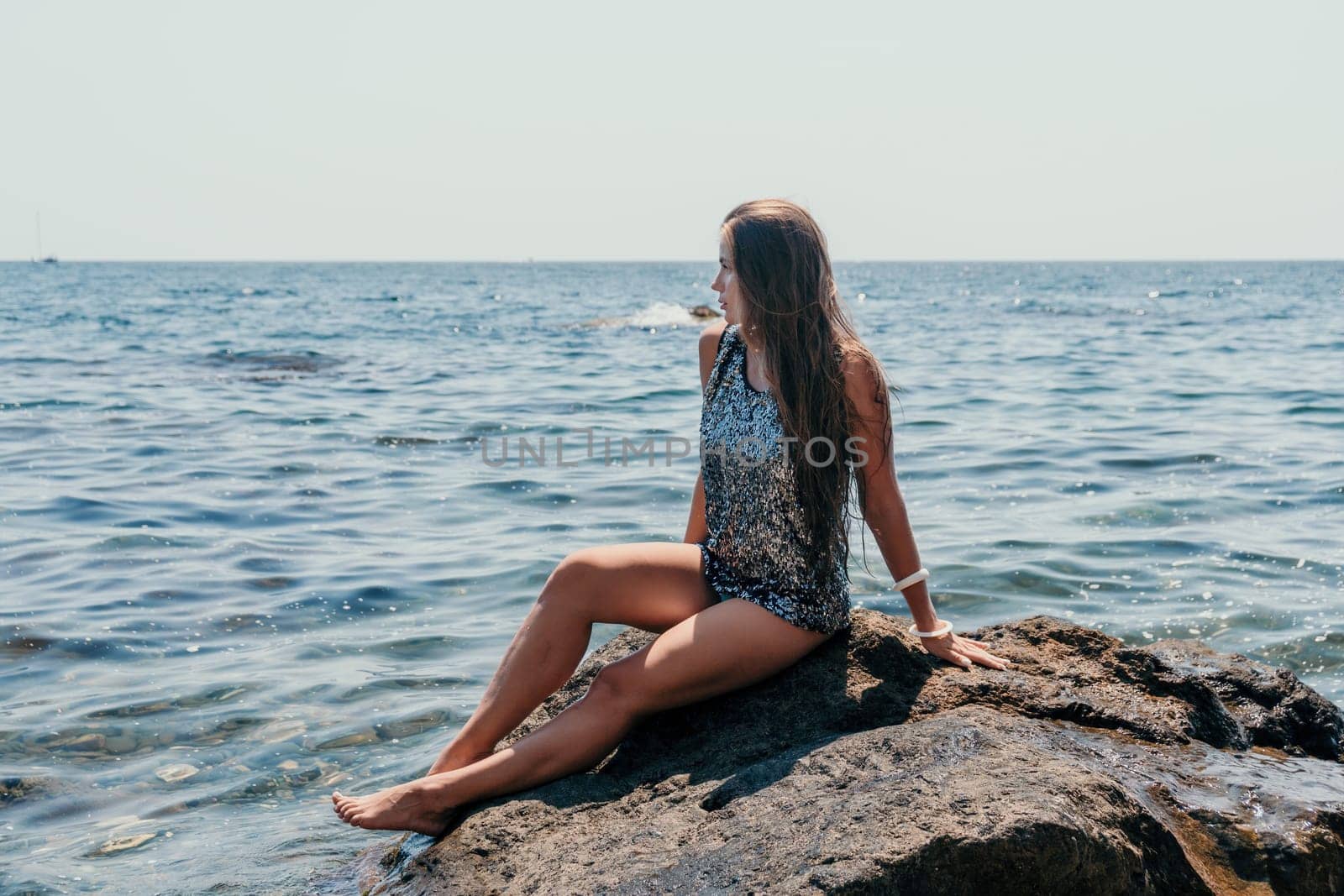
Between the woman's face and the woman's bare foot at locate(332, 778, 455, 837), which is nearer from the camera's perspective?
the woman's bare foot at locate(332, 778, 455, 837)

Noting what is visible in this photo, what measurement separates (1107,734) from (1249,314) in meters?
36.1

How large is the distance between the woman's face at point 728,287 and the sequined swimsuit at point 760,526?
245 mm

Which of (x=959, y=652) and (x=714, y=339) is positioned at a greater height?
(x=714, y=339)

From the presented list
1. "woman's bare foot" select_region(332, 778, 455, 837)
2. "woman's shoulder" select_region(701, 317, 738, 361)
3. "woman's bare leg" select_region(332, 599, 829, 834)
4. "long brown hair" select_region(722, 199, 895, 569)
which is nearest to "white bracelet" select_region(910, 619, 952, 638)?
"long brown hair" select_region(722, 199, 895, 569)

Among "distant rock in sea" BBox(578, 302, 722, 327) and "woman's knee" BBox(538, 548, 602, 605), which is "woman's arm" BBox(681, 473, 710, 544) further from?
"distant rock in sea" BBox(578, 302, 722, 327)

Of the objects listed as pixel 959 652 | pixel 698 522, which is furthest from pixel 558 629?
pixel 959 652

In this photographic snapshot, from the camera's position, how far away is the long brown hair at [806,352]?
11.8ft

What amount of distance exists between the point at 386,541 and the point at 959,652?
18.2ft

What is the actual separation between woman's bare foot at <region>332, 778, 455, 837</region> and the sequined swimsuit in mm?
999

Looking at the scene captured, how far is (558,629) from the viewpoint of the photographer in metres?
3.46

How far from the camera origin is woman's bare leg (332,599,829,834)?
335 centimetres

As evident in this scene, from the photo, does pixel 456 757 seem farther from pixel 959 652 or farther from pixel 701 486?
pixel 959 652

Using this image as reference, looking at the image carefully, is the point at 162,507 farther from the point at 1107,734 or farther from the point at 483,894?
the point at 1107,734

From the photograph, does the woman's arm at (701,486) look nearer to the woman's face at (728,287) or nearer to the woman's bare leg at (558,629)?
the woman's face at (728,287)
